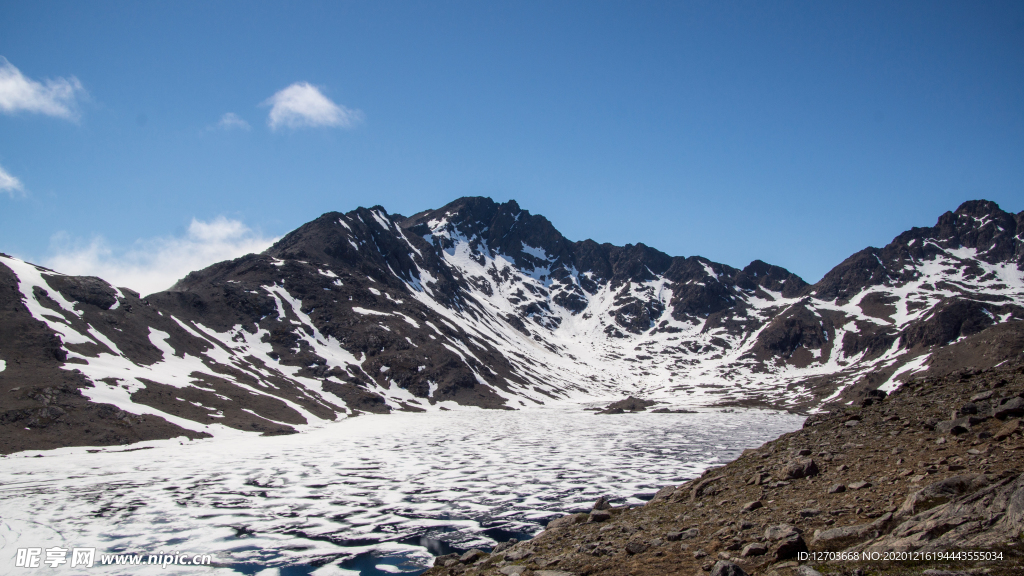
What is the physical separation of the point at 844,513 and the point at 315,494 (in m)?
30.0

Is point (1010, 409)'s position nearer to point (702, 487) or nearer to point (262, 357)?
point (702, 487)

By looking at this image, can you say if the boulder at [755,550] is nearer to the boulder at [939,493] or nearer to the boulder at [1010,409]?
the boulder at [939,493]

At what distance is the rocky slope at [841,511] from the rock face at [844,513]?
4 cm

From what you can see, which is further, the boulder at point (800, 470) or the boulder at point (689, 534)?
the boulder at point (800, 470)

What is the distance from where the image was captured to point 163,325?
330ft

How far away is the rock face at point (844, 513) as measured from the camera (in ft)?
29.7

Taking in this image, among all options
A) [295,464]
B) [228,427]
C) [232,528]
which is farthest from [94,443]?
[232,528]

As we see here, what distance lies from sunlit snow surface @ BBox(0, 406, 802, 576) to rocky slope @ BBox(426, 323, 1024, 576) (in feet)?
24.4

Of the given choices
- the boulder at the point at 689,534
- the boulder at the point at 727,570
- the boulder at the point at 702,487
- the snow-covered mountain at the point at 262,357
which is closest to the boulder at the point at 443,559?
the boulder at the point at 689,534

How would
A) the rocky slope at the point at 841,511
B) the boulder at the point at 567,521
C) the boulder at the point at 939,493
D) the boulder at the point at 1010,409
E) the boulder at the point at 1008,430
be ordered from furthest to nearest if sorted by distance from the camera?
the boulder at the point at 567,521 < the boulder at the point at 1010,409 < the boulder at the point at 1008,430 < the boulder at the point at 939,493 < the rocky slope at the point at 841,511

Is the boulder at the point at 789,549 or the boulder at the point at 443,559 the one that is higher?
the boulder at the point at 789,549

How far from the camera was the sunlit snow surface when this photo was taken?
2202cm

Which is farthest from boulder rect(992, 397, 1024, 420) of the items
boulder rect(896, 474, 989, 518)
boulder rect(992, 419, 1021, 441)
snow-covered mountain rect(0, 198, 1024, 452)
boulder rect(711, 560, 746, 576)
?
snow-covered mountain rect(0, 198, 1024, 452)

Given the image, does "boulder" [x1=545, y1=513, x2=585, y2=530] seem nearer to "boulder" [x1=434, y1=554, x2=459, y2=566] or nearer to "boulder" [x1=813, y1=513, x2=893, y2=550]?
"boulder" [x1=434, y1=554, x2=459, y2=566]
